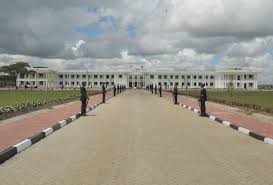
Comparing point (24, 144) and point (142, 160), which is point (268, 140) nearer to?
point (142, 160)

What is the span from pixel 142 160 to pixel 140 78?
15766cm

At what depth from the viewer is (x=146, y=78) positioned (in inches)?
6471

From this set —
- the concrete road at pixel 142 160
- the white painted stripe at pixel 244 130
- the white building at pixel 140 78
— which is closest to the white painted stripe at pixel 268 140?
the concrete road at pixel 142 160

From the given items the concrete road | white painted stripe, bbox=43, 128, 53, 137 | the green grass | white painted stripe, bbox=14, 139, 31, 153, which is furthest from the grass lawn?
the green grass

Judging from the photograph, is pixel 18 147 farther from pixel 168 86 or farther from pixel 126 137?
pixel 168 86

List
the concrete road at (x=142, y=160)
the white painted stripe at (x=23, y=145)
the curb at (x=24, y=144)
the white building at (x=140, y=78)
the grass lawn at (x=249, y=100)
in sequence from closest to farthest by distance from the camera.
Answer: the concrete road at (x=142, y=160) → the curb at (x=24, y=144) → the white painted stripe at (x=23, y=145) → the grass lawn at (x=249, y=100) → the white building at (x=140, y=78)

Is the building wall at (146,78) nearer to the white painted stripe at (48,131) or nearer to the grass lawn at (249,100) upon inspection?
the grass lawn at (249,100)

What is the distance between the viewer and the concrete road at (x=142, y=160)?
734 centimetres

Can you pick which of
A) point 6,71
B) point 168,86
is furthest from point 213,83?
point 6,71

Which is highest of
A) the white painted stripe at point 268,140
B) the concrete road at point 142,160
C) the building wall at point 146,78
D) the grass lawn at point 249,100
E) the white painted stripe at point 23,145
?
the building wall at point 146,78

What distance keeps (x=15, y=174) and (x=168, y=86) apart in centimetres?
15345

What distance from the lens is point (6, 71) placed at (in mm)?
151500

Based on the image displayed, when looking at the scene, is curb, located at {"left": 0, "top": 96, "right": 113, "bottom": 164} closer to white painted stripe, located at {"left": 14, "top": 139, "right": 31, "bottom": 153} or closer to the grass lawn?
white painted stripe, located at {"left": 14, "top": 139, "right": 31, "bottom": 153}

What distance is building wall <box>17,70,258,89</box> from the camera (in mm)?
159125
